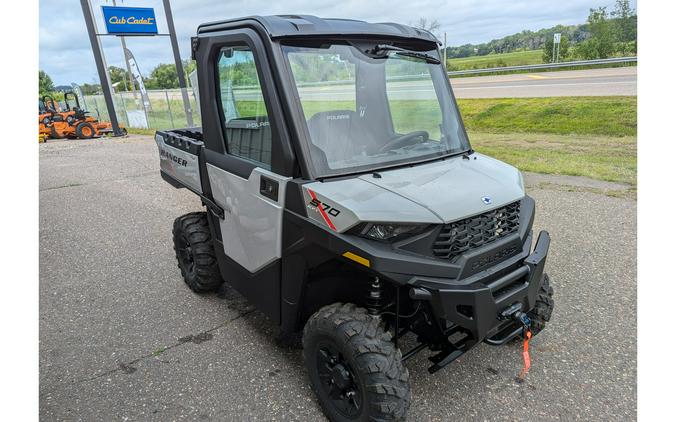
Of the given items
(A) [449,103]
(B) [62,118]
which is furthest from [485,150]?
(B) [62,118]

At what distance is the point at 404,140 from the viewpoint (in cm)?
294

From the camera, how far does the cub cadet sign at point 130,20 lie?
17281 mm

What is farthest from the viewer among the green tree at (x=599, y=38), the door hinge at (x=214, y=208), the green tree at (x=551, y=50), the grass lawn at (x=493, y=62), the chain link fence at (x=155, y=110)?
the grass lawn at (x=493, y=62)

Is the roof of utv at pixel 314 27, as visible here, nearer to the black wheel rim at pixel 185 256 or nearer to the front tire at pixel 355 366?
the front tire at pixel 355 366

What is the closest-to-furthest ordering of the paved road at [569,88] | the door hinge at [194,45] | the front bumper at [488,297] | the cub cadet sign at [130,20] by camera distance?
the front bumper at [488,297]
the door hinge at [194,45]
the paved road at [569,88]
the cub cadet sign at [130,20]

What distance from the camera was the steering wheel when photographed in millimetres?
2818

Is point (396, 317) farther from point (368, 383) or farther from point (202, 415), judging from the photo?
point (202, 415)

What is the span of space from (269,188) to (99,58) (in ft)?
57.9

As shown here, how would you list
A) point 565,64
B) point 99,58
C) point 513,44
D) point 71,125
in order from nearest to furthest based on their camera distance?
1. point 99,58
2. point 71,125
3. point 565,64
4. point 513,44

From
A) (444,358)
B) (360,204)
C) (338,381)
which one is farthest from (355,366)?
(360,204)

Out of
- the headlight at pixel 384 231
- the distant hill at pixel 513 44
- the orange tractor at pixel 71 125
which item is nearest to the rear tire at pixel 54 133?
the orange tractor at pixel 71 125

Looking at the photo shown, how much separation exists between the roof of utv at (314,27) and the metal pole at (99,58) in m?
16.6

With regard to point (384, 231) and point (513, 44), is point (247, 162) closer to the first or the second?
point (384, 231)

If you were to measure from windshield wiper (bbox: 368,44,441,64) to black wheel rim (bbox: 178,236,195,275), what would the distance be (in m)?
2.56
